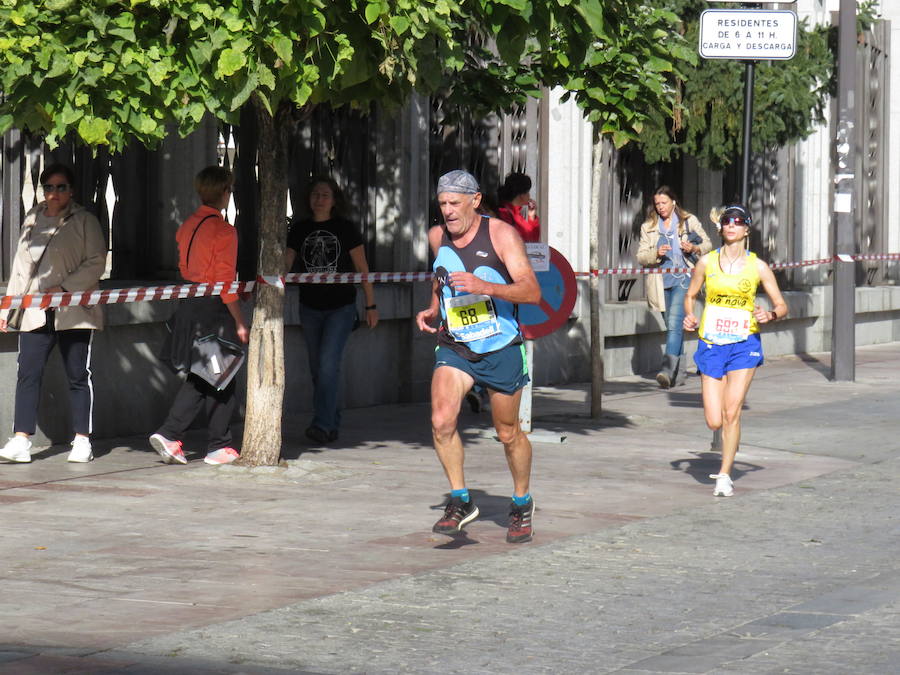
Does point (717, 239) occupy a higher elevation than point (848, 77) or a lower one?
lower

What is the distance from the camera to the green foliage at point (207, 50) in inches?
331

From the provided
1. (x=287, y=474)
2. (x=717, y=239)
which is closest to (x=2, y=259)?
(x=287, y=474)

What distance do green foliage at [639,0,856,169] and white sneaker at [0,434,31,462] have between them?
26.2 ft

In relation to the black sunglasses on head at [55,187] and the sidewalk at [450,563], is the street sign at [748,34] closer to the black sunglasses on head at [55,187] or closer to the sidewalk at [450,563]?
the sidewalk at [450,563]

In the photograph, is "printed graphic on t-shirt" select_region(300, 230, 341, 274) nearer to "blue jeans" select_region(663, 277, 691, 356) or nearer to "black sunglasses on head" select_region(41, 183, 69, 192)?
"black sunglasses on head" select_region(41, 183, 69, 192)

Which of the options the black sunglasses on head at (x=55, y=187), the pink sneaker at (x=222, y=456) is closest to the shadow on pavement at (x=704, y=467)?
the pink sneaker at (x=222, y=456)

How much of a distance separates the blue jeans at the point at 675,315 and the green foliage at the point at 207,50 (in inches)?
286

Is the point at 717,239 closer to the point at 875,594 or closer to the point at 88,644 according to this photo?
the point at 875,594

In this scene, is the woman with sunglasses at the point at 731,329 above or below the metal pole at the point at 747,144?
below

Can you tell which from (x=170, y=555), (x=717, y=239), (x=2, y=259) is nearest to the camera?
(x=170, y=555)

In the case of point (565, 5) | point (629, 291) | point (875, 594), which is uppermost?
point (565, 5)

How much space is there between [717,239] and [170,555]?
1303cm

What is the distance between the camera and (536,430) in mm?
12383

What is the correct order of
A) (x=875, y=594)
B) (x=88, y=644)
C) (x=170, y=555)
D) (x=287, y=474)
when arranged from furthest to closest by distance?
(x=287, y=474) → (x=170, y=555) → (x=875, y=594) → (x=88, y=644)
